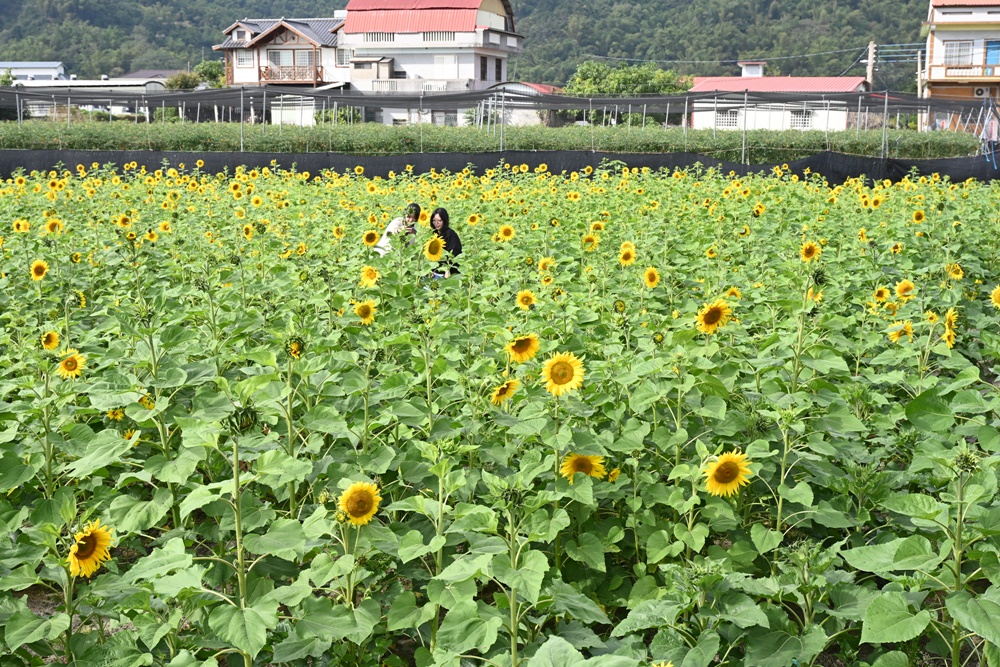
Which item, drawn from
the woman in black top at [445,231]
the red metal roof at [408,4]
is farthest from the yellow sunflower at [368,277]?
the red metal roof at [408,4]

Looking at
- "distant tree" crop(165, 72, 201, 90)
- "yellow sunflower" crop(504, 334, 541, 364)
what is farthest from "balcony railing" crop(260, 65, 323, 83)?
"yellow sunflower" crop(504, 334, 541, 364)

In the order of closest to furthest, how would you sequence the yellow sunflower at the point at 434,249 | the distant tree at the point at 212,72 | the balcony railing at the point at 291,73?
1. the yellow sunflower at the point at 434,249
2. the balcony railing at the point at 291,73
3. the distant tree at the point at 212,72

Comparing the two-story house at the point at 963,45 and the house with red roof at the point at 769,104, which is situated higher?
the two-story house at the point at 963,45

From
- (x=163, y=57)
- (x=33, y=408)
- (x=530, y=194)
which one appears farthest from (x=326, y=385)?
(x=163, y=57)

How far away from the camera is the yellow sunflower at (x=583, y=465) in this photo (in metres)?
3.13

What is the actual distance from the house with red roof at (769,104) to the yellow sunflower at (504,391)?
17949 mm

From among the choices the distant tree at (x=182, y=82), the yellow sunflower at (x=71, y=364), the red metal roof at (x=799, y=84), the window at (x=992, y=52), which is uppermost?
the window at (x=992, y=52)

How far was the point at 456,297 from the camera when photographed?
5.32 m

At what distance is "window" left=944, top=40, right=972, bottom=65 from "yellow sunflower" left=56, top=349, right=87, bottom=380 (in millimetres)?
58646

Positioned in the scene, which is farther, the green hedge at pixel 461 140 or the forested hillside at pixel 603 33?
the forested hillside at pixel 603 33

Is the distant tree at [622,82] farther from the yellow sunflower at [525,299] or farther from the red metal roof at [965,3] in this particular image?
the yellow sunflower at [525,299]

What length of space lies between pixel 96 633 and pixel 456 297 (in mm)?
2830

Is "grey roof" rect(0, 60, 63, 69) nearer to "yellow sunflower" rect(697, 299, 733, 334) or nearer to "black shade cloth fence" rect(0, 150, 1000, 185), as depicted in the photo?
"black shade cloth fence" rect(0, 150, 1000, 185)

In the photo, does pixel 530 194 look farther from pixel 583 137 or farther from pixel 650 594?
pixel 583 137
